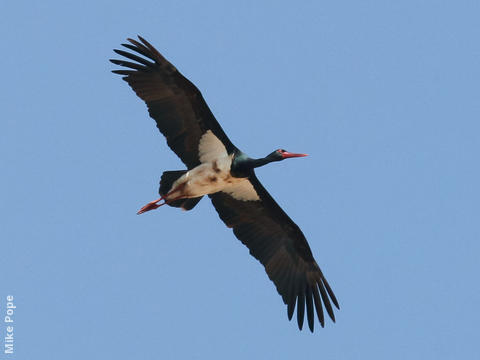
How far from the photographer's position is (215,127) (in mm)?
16891

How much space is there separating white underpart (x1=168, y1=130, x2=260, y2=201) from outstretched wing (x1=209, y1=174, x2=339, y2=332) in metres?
0.71

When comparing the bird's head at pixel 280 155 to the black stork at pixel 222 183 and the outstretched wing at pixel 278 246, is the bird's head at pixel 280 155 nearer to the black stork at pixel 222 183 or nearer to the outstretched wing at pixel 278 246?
the black stork at pixel 222 183

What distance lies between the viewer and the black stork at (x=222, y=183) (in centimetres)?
1661

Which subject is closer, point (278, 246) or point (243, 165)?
point (243, 165)

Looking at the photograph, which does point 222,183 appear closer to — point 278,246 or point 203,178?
point 203,178

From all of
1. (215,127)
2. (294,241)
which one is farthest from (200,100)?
(294,241)

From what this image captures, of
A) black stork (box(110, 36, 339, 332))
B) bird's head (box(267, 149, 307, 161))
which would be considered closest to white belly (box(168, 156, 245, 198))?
black stork (box(110, 36, 339, 332))

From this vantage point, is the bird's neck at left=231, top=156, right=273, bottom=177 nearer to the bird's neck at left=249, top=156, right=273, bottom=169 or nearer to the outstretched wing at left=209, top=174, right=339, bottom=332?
the bird's neck at left=249, top=156, right=273, bottom=169

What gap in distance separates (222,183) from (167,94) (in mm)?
1728

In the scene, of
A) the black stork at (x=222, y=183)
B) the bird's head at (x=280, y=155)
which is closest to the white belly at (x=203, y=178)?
the black stork at (x=222, y=183)

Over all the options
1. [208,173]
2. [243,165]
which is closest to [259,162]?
[243,165]

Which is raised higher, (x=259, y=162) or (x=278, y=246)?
(x=259, y=162)

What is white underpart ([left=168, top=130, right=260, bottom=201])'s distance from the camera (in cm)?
1692

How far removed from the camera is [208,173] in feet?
55.7
